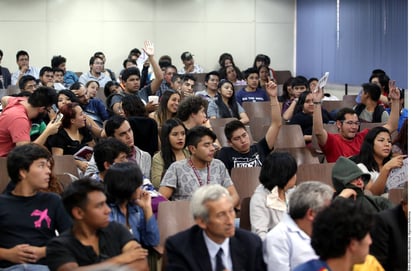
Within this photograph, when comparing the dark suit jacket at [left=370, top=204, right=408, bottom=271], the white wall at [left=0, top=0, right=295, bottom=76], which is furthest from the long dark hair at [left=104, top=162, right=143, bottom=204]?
the white wall at [left=0, top=0, right=295, bottom=76]

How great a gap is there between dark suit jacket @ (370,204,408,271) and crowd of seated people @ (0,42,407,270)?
0.34 m

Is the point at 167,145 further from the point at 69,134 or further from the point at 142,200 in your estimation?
the point at 142,200

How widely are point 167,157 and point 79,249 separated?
2.44 m

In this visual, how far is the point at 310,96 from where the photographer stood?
322 inches

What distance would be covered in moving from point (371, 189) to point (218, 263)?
2172mm

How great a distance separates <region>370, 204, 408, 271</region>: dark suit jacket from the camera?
3875 mm

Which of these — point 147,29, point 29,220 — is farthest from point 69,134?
point 147,29

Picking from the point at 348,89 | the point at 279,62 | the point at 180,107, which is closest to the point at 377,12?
the point at 348,89

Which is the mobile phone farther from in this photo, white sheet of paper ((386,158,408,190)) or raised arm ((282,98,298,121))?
raised arm ((282,98,298,121))

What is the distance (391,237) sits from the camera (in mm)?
3887

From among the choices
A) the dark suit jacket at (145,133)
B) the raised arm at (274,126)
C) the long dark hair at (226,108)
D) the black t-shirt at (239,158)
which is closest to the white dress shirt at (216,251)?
the black t-shirt at (239,158)

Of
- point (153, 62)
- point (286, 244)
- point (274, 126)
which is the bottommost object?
point (286, 244)

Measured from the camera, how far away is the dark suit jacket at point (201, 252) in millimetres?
3490

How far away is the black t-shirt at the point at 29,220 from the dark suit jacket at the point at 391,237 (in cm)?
157
